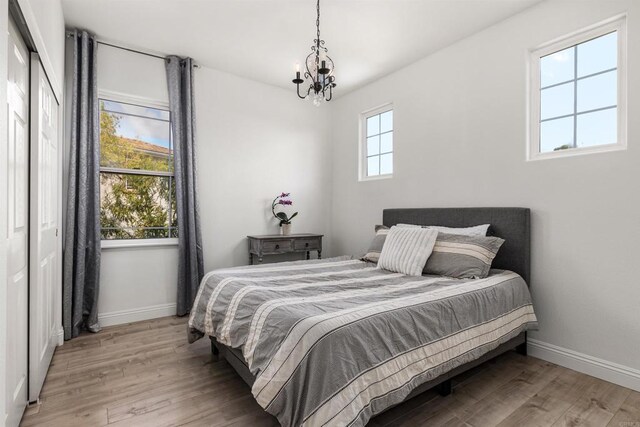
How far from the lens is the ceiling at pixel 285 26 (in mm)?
2643

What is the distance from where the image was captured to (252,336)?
1.73 metres

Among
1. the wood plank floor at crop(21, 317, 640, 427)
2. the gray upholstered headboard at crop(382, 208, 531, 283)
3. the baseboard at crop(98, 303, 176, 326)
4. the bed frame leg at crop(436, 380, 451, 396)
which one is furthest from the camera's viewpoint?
the baseboard at crop(98, 303, 176, 326)

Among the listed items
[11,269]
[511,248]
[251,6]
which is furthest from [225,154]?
[511,248]

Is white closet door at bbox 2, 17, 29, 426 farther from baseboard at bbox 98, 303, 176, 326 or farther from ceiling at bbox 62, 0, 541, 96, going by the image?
baseboard at bbox 98, 303, 176, 326

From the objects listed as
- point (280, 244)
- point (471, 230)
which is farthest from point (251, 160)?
point (471, 230)

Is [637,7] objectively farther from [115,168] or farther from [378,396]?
[115,168]

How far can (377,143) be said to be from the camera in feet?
13.8

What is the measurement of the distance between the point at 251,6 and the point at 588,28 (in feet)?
8.15

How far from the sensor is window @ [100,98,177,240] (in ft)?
10.9

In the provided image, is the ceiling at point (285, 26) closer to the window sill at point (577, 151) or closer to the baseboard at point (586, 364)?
the window sill at point (577, 151)

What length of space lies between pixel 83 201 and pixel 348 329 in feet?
9.09

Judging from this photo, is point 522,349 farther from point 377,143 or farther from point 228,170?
point 228,170

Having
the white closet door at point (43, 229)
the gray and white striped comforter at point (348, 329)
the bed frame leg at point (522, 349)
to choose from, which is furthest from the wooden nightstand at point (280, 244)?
the bed frame leg at point (522, 349)

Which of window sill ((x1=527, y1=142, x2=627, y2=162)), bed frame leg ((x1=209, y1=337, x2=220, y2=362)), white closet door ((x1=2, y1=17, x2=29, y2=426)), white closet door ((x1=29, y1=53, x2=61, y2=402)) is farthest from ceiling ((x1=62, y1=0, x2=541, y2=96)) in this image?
bed frame leg ((x1=209, y1=337, x2=220, y2=362))
